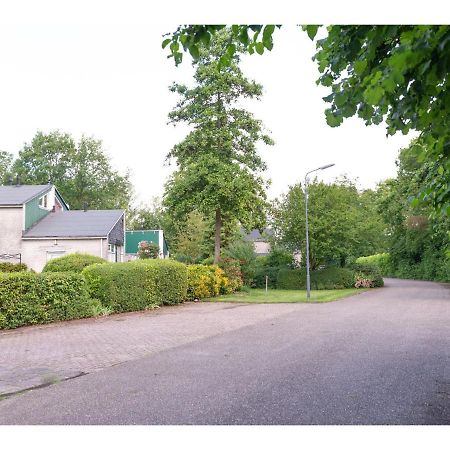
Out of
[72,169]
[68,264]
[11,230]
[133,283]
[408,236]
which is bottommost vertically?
[133,283]

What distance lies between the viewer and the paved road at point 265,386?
4125mm

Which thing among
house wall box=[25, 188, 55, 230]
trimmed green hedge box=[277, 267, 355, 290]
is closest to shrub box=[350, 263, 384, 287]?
trimmed green hedge box=[277, 267, 355, 290]

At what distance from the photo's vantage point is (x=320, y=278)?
1137 inches

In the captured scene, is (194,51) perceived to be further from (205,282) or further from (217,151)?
(217,151)

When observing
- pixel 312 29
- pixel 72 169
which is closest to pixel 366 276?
pixel 312 29

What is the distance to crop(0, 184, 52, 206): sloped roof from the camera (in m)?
27.0

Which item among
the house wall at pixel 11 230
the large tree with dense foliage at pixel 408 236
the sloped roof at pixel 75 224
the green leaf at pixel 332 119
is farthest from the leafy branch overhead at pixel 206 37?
the house wall at pixel 11 230

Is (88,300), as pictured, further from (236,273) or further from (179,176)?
(179,176)

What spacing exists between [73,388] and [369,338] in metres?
5.90

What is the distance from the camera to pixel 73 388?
17.6 ft

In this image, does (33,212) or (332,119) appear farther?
(33,212)

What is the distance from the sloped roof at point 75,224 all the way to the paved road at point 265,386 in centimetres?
1959

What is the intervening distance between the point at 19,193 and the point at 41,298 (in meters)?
19.4

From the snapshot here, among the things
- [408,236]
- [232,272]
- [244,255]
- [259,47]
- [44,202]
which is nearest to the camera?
[259,47]
